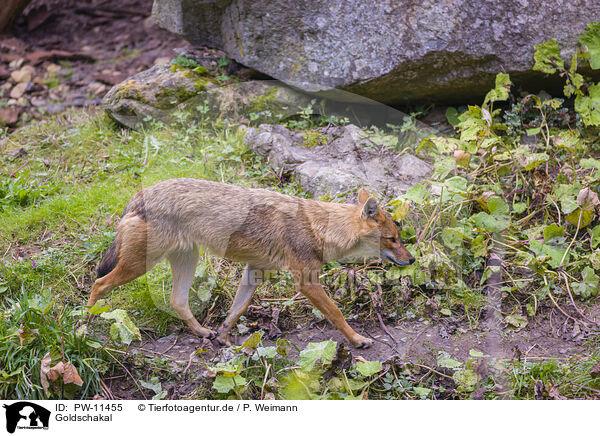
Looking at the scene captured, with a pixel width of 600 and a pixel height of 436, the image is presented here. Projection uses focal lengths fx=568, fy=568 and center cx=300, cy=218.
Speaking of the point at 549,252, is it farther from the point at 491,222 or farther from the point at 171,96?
the point at 171,96

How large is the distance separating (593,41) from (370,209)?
394 cm

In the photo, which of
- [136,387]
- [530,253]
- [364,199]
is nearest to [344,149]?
[364,199]

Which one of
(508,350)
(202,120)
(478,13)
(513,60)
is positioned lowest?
(508,350)

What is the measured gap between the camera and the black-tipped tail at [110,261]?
527 cm

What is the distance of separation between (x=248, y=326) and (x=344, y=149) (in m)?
2.95

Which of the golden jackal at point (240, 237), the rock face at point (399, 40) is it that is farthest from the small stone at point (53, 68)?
the golden jackal at point (240, 237)

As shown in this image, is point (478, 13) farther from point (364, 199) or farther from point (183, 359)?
point (183, 359)

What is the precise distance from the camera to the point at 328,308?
5.27m

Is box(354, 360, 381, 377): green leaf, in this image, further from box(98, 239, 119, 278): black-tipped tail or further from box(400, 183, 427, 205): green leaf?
box(98, 239, 119, 278): black-tipped tail

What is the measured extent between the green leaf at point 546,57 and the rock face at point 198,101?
321 cm

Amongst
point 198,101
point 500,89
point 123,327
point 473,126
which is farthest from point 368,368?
Result: point 198,101

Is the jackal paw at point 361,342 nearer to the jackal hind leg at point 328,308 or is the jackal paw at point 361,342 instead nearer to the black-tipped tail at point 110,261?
the jackal hind leg at point 328,308

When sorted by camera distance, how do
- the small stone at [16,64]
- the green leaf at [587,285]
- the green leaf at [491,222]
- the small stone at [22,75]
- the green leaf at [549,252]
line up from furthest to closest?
1. the small stone at [16,64]
2. the small stone at [22,75]
3. the green leaf at [491,222]
4. the green leaf at [549,252]
5. the green leaf at [587,285]

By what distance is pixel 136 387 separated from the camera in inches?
186
